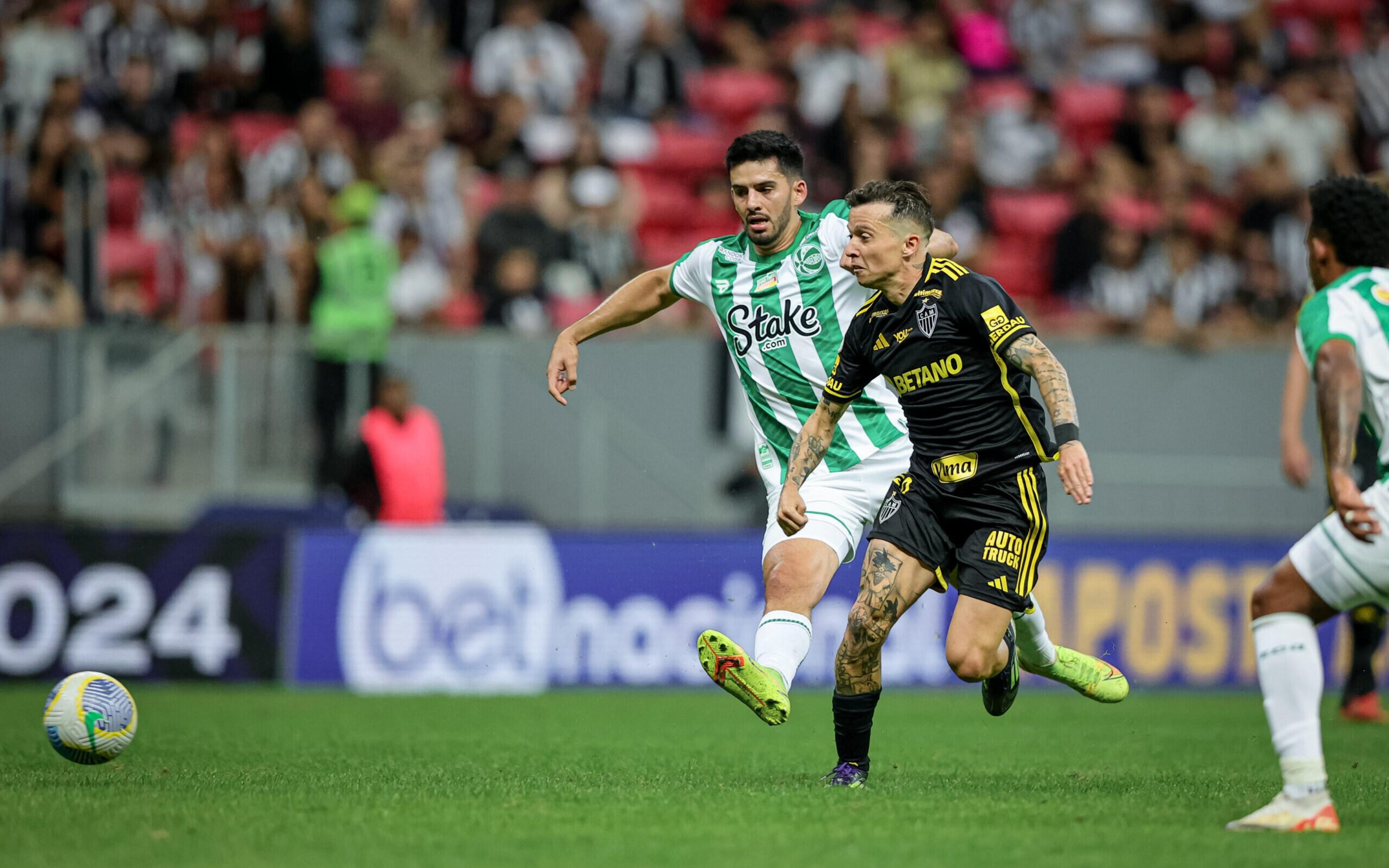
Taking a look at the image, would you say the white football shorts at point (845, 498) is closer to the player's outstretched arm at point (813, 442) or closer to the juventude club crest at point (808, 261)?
the player's outstretched arm at point (813, 442)

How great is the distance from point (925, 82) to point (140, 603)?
1033 cm

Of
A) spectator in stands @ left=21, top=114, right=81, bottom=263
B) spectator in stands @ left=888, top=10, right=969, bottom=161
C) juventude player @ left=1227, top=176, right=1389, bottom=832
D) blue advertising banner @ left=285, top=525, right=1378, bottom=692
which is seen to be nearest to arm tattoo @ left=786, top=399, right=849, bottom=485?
juventude player @ left=1227, top=176, right=1389, bottom=832

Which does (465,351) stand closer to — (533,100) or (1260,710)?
(533,100)

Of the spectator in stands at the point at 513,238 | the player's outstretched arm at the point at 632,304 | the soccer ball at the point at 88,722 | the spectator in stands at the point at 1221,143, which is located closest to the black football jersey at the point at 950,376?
the player's outstretched arm at the point at 632,304

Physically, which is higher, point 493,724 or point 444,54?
point 444,54

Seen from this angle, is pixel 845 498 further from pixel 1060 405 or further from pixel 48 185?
pixel 48 185

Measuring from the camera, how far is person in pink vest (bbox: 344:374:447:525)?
43.4 ft

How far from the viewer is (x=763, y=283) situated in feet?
24.8

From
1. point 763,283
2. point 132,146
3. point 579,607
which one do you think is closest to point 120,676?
point 579,607

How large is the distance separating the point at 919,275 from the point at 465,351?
7.23 meters

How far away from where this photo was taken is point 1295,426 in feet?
25.4

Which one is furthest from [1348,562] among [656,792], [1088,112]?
[1088,112]

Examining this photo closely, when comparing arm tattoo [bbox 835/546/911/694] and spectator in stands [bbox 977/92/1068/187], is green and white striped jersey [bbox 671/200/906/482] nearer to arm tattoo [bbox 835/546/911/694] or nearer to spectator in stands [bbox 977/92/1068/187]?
arm tattoo [bbox 835/546/911/694]

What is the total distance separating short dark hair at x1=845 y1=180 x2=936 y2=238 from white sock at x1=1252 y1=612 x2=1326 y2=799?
2.20m
